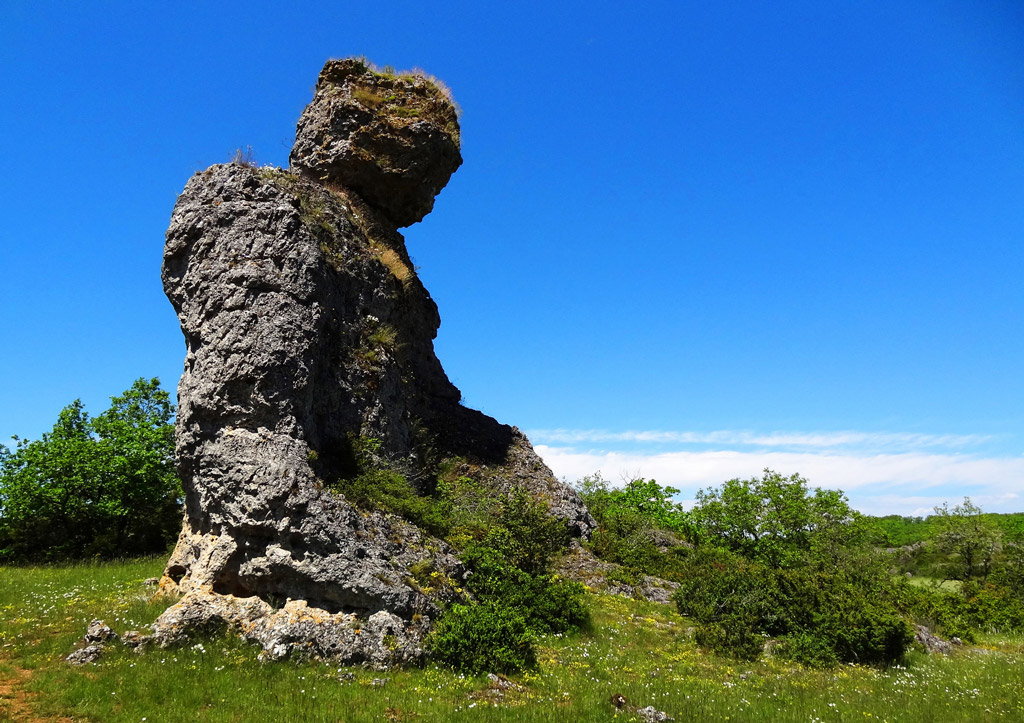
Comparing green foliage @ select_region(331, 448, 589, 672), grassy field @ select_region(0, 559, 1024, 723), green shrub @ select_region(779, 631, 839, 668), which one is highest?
green foliage @ select_region(331, 448, 589, 672)

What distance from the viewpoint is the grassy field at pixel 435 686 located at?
384 inches

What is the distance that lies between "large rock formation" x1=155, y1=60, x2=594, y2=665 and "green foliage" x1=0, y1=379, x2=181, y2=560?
16.7m

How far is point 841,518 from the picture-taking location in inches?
1462

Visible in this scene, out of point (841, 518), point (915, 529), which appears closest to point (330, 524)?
point (841, 518)

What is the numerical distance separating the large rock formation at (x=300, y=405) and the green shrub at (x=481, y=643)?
655 mm

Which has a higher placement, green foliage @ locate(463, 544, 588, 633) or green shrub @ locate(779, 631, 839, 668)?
green foliage @ locate(463, 544, 588, 633)

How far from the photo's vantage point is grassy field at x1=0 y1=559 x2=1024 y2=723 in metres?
9.77

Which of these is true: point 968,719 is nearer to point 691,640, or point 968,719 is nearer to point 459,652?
point 691,640

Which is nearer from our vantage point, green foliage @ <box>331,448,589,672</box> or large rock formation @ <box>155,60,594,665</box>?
green foliage @ <box>331,448,589,672</box>

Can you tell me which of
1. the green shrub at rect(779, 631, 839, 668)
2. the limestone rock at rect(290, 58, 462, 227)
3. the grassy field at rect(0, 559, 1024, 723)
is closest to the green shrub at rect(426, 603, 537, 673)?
the grassy field at rect(0, 559, 1024, 723)

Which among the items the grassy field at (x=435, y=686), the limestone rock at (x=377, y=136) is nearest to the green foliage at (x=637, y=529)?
the grassy field at (x=435, y=686)

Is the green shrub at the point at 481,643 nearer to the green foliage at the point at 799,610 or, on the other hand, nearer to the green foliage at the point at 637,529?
the green foliage at the point at 799,610

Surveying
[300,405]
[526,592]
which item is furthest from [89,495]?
[526,592]

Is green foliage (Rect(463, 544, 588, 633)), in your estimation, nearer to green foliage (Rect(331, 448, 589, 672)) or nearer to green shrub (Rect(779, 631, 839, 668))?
green foliage (Rect(331, 448, 589, 672))
